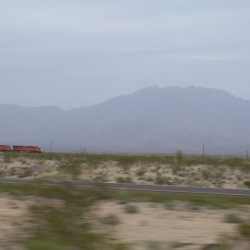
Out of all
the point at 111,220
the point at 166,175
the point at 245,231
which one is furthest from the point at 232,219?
the point at 166,175

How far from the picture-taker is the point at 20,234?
11.2 meters

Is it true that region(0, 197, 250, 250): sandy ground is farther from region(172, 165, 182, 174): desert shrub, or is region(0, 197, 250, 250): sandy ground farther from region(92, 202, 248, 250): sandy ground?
region(172, 165, 182, 174): desert shrub

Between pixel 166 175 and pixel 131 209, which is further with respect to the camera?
pixel 166 175

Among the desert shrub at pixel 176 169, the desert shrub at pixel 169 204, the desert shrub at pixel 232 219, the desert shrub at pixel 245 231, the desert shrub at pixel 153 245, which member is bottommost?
the desert shrub at pixel 153 245

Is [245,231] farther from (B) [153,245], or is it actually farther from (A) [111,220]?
(A) [111,220]

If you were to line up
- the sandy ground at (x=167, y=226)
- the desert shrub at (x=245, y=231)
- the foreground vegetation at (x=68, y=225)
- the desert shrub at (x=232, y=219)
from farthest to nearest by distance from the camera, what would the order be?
the desert shrub at (x=232, y=219)
the sandy ground at (x=167, y=226)
the desert shrub at (x=245, y=231)
the foreground vegetation at (x=68, y=225)

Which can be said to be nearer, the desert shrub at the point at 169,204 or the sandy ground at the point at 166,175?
the desert shrub at the point at 169,204

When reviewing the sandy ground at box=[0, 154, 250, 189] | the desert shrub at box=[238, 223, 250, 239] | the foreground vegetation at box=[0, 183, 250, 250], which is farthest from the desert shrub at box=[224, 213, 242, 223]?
the sandy ground at box=[0, 154, 250, 189]

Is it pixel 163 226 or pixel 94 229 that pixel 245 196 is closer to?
pixel 163 226

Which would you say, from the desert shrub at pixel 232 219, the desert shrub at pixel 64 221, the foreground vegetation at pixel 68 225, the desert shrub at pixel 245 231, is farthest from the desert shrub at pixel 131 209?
the desert shrub at pixel 245 231

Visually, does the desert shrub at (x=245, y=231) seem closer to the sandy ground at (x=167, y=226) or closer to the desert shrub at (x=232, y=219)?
the sandy ground at (x=167, y=226)

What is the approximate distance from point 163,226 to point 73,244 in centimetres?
403

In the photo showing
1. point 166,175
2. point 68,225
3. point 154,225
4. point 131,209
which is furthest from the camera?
point 166,175

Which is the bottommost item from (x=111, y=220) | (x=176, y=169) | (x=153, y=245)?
(x=153, y=245)
